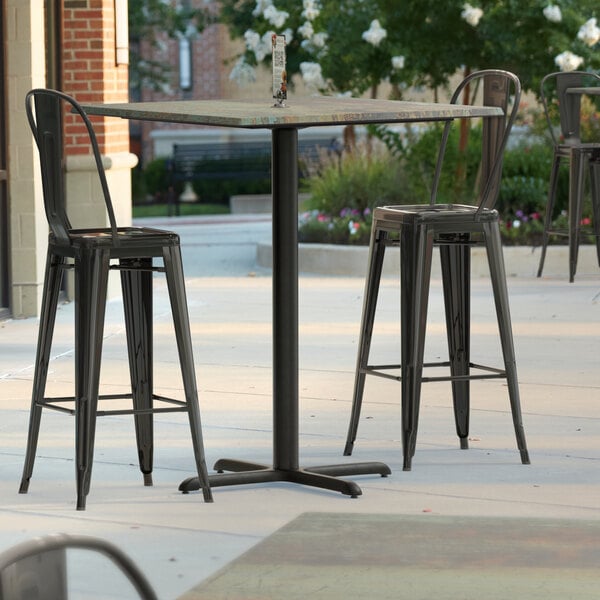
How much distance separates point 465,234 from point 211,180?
23.3 metres

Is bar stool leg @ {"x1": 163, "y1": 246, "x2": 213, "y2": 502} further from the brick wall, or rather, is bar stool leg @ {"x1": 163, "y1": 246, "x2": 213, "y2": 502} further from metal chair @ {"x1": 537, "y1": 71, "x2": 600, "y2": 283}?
metal chair @ {"x1": 537, "y1": 71, "x2": 600, "y2": 283}

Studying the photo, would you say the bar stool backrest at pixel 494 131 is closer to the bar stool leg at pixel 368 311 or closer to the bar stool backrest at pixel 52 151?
the bar stool leg at pixel 368 311

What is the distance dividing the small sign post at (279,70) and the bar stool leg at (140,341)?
0.83 m

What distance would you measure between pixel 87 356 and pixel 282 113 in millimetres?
1071

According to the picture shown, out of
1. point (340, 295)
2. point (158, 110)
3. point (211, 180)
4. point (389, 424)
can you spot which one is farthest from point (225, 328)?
point (211, 180)

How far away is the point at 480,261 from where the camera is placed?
1241 cm

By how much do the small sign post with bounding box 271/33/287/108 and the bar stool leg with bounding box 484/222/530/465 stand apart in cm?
93

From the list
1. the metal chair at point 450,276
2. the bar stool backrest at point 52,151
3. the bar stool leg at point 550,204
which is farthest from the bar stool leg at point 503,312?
the bar stool leg at point 550,204

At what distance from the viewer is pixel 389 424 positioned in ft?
22.0

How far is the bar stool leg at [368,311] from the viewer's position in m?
5.96

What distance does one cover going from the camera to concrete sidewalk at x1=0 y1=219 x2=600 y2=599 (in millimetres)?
5047

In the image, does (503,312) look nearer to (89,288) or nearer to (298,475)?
(298,475)

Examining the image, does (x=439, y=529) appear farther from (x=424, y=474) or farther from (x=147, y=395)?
(x=147, y=395)

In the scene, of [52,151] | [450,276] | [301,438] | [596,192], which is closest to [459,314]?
[450,276]
